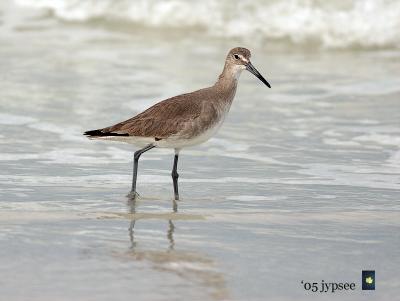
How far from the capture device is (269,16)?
16.9m

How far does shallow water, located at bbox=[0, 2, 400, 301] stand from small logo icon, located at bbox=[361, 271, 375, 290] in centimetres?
4

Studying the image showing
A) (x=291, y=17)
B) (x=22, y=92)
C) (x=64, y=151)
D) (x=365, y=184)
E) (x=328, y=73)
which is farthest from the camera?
(x=291, y=17)

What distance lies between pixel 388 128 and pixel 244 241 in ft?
14.1

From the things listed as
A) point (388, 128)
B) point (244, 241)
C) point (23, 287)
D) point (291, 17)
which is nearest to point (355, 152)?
point (388, 128)

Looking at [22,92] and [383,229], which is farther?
[22,92]

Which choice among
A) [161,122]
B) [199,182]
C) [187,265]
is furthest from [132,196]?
[187,265]

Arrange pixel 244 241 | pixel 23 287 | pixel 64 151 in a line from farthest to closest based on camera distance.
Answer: pixel 64 151 < pixel 244 241 < pixel 23 287

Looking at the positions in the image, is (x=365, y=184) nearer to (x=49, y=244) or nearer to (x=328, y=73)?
(x=49, y=244)

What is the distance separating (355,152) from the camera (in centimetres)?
950

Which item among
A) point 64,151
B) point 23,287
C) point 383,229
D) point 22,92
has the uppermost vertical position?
point 22,92

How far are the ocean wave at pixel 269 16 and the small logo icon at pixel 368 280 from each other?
32.6 ft

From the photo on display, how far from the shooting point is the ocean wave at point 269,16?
52.3ft

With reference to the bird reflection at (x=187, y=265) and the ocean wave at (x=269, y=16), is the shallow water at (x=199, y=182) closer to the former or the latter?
the bird reflection at (x=187, y=265)

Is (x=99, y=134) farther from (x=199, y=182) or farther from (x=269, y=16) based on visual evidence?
(x=269, y=16)
